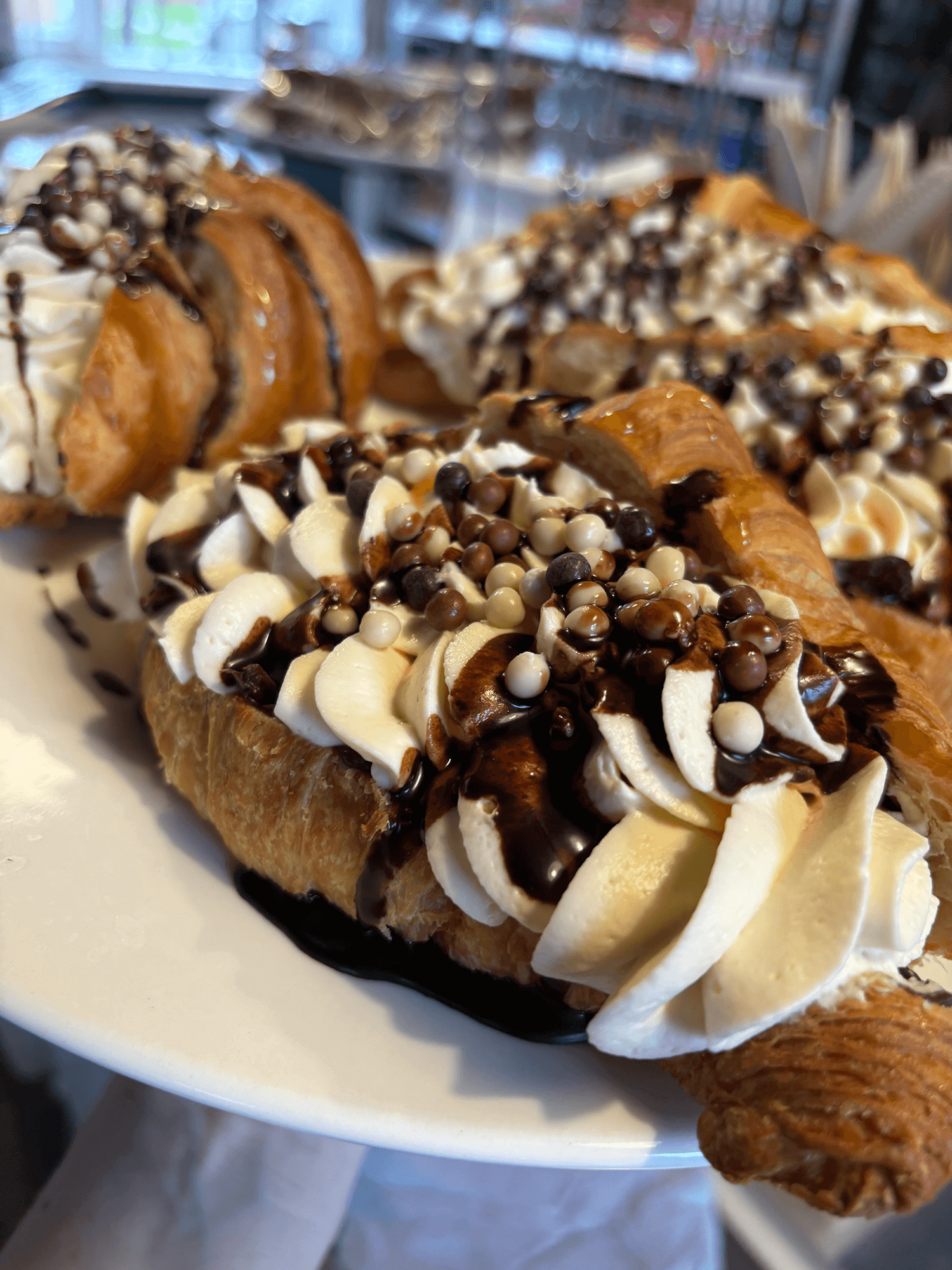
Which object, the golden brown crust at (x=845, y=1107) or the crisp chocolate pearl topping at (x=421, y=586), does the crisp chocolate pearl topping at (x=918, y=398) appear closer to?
the crisp chocolate pearl topping at (x=421, y=586)

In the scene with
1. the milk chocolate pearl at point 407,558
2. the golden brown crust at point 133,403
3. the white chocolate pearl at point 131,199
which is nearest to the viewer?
the milk chocolate pearl at point 407,558

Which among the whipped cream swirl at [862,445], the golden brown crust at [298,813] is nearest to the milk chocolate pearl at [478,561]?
the golden brown crust at [298,813]

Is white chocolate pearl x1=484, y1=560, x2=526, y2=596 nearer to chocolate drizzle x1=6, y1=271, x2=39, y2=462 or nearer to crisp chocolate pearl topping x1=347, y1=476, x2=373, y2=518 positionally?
crisp chocolate pearl topping x1=347, y1=476, x2=373, y2=518

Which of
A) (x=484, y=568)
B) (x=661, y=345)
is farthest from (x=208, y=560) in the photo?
(x=661, y=345)

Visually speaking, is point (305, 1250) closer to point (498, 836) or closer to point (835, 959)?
point (498, 836)

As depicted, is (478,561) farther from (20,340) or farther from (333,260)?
(333,260)
